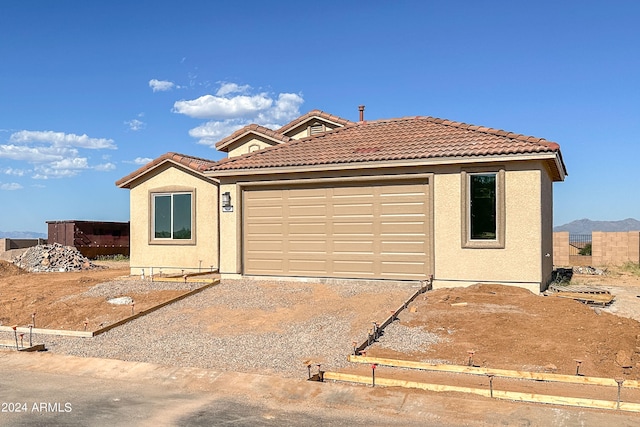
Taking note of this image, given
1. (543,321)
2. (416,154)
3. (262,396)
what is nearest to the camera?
(262,396)

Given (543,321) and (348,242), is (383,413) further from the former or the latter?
(348,242)

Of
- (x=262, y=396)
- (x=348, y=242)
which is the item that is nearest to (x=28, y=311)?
(x=348, y=242)

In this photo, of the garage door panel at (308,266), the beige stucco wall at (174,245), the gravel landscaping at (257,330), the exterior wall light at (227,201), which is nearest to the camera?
the gravel landscaping at (257,330)

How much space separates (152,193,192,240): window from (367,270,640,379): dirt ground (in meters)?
8.81

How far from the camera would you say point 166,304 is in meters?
12.7

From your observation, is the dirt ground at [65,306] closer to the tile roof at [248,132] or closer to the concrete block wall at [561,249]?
the tile roof at [248,132]

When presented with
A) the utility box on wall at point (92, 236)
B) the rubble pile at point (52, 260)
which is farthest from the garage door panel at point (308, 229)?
the utility box on wall at point (92, 236)

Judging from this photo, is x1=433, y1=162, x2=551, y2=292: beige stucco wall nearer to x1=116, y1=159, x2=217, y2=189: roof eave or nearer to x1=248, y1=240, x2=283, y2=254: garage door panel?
x1=248, y1=240, x2=283, y2=254: garage door panel

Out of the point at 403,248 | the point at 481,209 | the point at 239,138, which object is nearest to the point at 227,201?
the point at 403,248

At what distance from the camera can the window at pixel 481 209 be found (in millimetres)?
12938

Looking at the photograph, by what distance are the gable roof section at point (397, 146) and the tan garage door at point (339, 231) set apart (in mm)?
747

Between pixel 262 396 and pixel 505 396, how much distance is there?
9.56 feet

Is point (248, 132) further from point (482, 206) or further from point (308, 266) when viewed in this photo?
point (482, 206)

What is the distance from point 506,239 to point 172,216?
35.0ft
